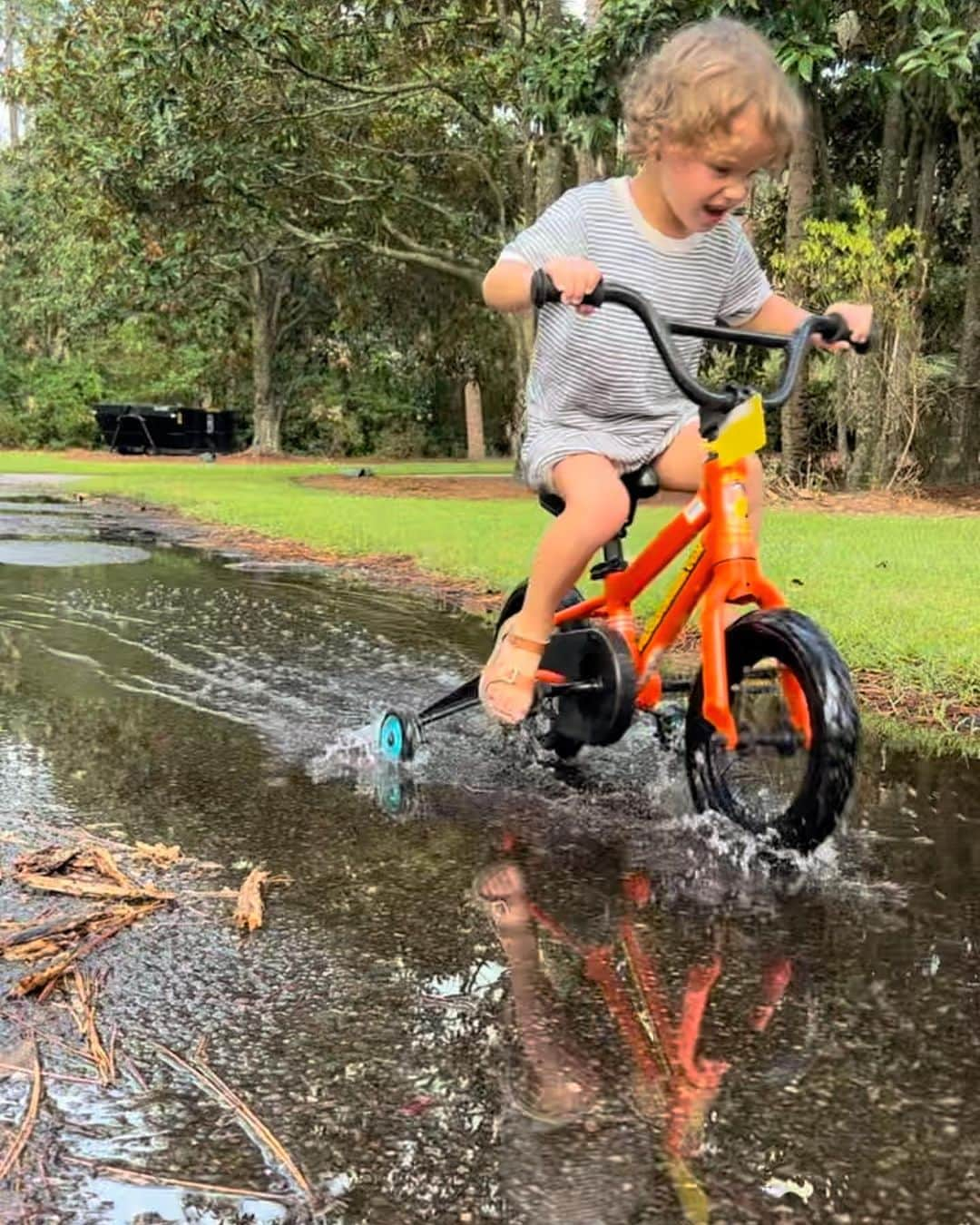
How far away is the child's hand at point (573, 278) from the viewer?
9.54 feet

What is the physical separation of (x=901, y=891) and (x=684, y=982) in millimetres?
749

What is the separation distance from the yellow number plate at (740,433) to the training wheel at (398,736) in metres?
1.38

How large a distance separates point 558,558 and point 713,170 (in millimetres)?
1018

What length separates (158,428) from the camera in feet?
109

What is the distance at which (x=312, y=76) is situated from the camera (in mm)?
16500

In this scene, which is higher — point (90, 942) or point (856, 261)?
point (856, 261)

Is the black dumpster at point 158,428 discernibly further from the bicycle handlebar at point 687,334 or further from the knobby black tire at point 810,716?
the knobby black tire at point 810,716

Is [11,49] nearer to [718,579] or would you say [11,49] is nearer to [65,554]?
[65,554]

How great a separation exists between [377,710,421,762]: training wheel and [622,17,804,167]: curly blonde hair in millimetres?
1784

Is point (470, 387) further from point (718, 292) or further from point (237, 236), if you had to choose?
point (718, 292)

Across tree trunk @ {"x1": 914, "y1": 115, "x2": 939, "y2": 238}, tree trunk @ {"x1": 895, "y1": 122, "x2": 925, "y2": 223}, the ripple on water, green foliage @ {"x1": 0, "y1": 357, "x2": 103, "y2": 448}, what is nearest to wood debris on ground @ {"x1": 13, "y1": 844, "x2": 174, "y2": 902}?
the ripple on water

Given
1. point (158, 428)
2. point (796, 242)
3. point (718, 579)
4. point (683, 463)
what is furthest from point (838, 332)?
point (158, 428)

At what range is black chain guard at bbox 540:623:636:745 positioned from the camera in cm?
343

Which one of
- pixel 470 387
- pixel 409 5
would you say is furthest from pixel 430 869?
pixel 470 387
